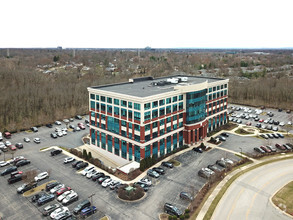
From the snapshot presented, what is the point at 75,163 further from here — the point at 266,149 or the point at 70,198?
the point at 266,149

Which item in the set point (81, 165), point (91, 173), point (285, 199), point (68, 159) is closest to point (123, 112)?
point (81, 165)

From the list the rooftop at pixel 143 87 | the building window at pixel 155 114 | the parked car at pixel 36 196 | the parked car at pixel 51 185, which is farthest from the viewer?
the rooftop at pixel 143 87

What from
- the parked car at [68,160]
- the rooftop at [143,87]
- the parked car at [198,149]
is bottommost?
the parked car at [68,160]

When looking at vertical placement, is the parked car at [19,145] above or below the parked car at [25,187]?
above

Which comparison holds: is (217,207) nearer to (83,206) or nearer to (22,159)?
(83,206)

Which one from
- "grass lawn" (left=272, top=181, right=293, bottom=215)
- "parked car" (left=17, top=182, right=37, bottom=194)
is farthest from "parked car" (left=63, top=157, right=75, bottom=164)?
"grass lawn" (left=272, top=181, right=293, bottom=215)

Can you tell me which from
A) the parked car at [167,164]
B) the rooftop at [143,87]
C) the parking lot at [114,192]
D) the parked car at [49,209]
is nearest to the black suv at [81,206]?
the parking lot at [114,192]

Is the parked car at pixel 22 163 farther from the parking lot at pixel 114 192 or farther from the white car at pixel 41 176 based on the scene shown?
the white car at pixel 41 176
